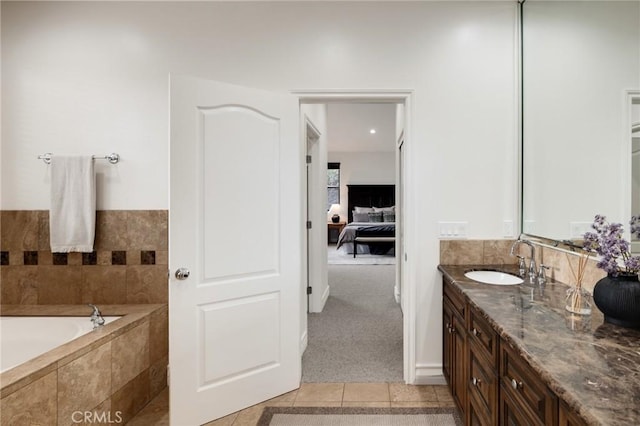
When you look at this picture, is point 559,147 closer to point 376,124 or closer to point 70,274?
point 70,274

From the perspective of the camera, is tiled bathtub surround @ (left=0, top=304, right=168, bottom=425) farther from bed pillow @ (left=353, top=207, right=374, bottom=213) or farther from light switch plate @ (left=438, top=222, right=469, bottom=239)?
bed pillow @ (left=353, top=207, right=374, bottom=213)

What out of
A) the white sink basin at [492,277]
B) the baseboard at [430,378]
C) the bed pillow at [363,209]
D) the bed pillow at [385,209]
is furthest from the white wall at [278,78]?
the bed pillow at [363,209]

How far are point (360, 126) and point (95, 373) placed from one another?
6.78 m

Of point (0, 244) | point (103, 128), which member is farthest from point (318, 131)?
point (0, 244)

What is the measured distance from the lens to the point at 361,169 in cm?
976

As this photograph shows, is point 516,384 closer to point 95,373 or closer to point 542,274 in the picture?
point 542,274

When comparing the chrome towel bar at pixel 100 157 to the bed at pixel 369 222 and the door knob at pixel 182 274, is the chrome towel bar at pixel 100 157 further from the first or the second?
the bed at pixel 369 222

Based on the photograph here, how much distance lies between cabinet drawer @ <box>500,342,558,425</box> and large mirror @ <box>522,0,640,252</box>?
776 mm

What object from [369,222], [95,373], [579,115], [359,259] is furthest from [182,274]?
[369,222]

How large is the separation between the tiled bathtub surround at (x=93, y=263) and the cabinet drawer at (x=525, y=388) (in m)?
2.25

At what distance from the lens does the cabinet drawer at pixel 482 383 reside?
1321 millimetres

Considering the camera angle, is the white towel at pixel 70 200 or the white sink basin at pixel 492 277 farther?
the white towel at pixel 70 200

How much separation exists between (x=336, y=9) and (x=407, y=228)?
1734 millimetres

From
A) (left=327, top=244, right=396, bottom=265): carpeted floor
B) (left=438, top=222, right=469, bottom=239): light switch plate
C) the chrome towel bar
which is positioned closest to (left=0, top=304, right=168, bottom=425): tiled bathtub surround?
the chrome towel bar
